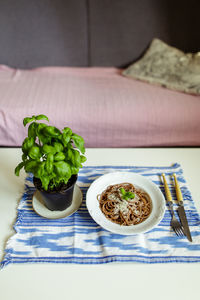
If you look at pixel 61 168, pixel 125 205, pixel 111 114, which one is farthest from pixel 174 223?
pixel 111 114

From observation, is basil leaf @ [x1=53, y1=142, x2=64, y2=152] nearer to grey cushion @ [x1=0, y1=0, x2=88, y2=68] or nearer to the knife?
the knife

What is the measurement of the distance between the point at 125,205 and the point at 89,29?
60.1 inches

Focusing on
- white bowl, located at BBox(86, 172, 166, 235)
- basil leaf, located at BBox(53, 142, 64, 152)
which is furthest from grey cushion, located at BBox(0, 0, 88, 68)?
basil leaf, located at BBox(53, 142, 64, 152)

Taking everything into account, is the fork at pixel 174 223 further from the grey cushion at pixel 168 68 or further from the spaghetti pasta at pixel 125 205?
the grey cushion at pixel 168 68

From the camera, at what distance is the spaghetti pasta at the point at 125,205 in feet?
2.44

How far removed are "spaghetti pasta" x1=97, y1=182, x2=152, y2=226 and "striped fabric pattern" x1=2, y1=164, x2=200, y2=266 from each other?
46 millimetres

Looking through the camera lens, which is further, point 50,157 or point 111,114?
point 111,114

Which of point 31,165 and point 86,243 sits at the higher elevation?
point 31,165

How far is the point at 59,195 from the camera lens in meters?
0.72

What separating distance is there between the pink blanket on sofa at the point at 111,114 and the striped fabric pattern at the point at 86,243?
2.33 feet

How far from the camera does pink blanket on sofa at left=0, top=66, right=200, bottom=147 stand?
4.72 ft

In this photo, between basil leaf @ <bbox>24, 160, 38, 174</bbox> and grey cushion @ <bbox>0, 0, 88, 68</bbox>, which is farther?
grey cushion @ <bbox>0, 0, 88, 68</bbox>
